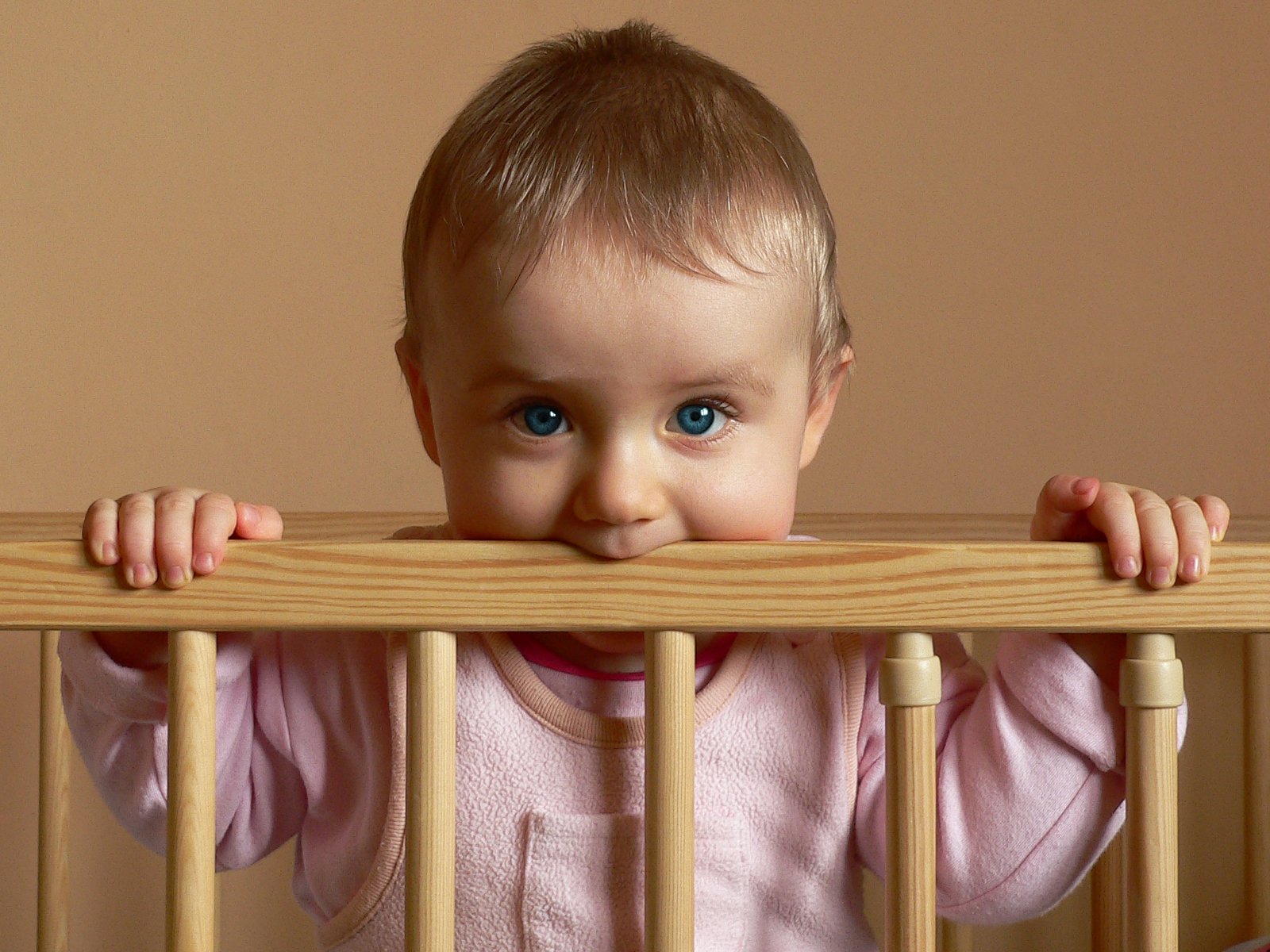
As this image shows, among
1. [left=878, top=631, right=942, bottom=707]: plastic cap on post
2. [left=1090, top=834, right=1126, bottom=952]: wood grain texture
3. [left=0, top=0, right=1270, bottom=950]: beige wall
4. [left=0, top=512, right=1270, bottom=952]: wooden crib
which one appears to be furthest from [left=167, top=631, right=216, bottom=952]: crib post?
[left=0, top=0, right=1270, bottom=950]: beige wall

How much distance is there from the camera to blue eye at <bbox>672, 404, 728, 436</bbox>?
0.74 meters

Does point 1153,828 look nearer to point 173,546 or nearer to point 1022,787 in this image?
point 1022,787

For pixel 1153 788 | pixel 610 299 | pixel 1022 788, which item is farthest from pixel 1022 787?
pixel 610 299

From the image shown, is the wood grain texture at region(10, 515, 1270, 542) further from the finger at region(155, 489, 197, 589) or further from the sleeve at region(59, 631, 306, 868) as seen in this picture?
the finger at region(155, 489, 197, 589)

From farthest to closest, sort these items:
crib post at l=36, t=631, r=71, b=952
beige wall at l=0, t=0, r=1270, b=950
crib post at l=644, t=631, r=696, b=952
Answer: beige wall at l=0, t=0, r=1270, b=950
crib post at l=36, t=631, r=71, b=952
crib post at l=644, t=631, r=696, b=952

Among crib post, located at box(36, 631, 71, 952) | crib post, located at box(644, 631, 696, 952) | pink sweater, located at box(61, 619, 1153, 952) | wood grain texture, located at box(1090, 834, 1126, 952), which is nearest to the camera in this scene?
crib post, located at box(644, 631, 696, 952)

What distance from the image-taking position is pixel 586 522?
72 cm

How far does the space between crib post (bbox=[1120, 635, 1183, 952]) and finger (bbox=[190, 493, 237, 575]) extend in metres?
0.40

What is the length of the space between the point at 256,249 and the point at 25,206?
8.6 inches

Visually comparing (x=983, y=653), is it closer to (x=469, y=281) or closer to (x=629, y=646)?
(x=629, y=646)

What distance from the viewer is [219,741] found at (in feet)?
2.67

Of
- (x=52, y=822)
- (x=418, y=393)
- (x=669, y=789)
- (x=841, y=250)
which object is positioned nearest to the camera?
(x=669, y=789)

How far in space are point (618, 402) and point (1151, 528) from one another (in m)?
0.24

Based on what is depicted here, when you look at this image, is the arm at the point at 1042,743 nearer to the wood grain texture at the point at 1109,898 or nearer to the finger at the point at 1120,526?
the finger at the point at 1120,526
